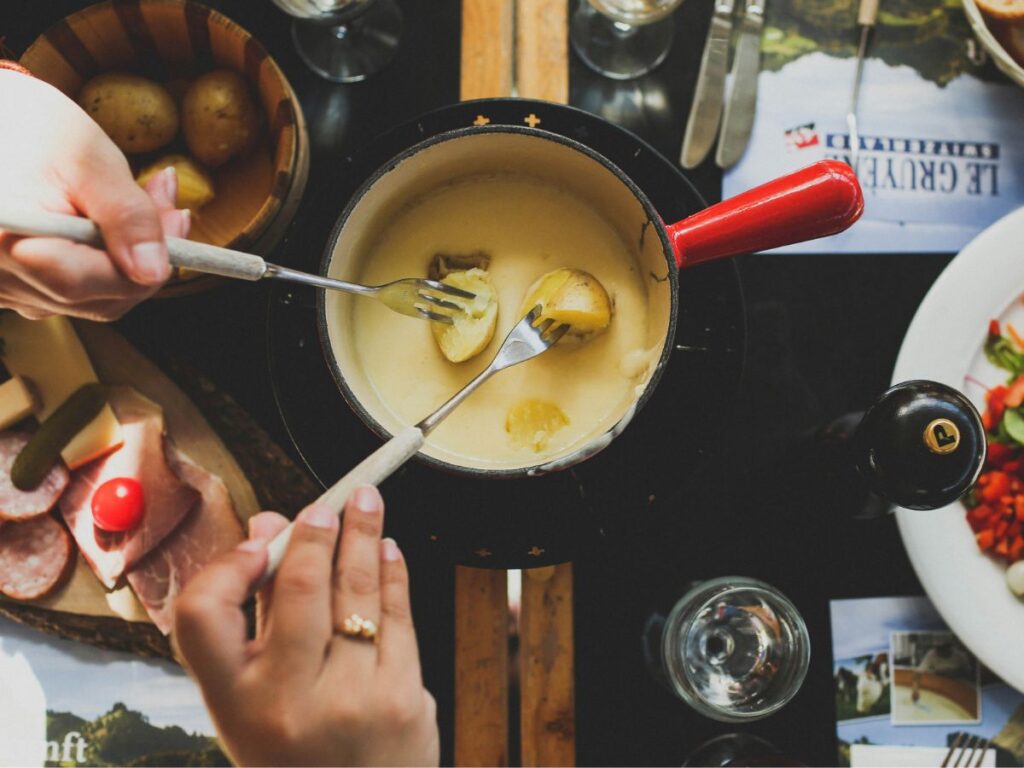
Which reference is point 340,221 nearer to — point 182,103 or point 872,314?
point 182,103

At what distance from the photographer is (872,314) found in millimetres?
1062

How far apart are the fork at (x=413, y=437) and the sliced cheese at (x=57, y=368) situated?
42 centimetres

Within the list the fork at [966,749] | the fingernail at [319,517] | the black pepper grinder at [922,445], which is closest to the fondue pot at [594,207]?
the fingernail at [319,517]

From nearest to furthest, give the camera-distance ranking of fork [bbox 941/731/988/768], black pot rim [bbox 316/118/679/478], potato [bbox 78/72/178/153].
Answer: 1. black pot rim [bbox 316/118/679/478]
2. potato [bbox 78/72/178/153]
3. fork [bbox 941/731/988/768]

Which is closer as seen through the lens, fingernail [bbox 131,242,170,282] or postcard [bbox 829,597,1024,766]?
fingernail [bbox 131,242,170,282]

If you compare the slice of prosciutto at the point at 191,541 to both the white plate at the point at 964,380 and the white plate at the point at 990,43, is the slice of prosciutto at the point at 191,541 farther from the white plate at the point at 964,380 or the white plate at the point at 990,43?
the white plate at the point at 990,43

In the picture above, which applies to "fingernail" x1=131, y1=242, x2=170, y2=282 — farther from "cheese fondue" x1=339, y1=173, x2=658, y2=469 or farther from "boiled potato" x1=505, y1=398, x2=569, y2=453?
"boiled potato" x1=505, y1=398, x2=569, y2=453

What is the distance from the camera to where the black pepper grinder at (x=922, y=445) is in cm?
83

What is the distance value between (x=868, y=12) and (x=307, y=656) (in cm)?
104

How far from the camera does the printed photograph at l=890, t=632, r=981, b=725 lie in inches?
41.1

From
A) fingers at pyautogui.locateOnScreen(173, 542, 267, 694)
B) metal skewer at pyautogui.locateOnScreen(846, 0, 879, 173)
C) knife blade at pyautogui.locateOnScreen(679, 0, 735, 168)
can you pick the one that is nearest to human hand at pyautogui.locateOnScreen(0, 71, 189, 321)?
fingers at pyautogui.locateOnScreen(173, 542, 267, 694)

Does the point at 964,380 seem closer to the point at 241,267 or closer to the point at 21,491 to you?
the point at 241,267

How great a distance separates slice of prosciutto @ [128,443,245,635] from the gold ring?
38cm

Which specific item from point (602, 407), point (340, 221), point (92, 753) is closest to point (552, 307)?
point (602, 407)
